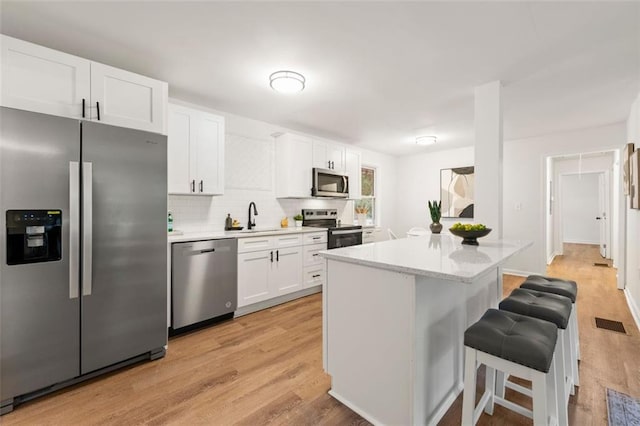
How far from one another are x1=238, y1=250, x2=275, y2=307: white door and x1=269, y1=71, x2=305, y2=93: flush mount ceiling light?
1.79 m

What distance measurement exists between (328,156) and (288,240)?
1.68m

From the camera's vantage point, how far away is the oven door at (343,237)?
415 centimetres

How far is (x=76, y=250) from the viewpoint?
188 cm

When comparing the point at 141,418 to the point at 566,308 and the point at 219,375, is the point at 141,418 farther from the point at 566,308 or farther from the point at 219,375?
the point at 566,308

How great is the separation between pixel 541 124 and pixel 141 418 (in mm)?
5568

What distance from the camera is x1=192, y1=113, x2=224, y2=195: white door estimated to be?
3092mm

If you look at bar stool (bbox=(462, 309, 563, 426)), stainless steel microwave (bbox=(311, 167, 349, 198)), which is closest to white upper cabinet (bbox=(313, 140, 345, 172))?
stainless steel microwave (bbox=(311, 167, 349, 198))

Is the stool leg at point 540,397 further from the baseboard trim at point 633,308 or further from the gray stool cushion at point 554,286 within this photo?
the baseboard trim at point 633,308

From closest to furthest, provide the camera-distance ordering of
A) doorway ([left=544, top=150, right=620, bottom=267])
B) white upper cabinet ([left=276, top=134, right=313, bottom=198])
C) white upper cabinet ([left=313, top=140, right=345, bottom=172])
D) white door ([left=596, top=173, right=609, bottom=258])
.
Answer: white upper cabinet ([left=276, top=134, right=313, bottom=198])
white upper cabinet ([left=313, top=140, right=345, bottom=172])
doorway ([left=544, top=150, right=620, bottom=267])
white door ([left=596, top=173, right=609, bottom=258])

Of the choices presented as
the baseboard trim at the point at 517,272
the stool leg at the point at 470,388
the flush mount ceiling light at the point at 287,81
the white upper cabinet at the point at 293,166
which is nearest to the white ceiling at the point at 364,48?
the flush mount ceiling light at the point at 287,81

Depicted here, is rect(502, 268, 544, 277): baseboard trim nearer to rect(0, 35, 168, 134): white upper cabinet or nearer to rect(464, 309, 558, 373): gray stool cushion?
rect(464, 309, 558, 373): gray stool cushion

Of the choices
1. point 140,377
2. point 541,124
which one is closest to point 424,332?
point 140,377

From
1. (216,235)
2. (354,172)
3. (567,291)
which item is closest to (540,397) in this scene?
(567,291)

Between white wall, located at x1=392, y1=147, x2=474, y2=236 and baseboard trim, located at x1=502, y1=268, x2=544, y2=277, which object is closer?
baseboard trim, located at x1=502, y1=268, x2=544, y2=277
